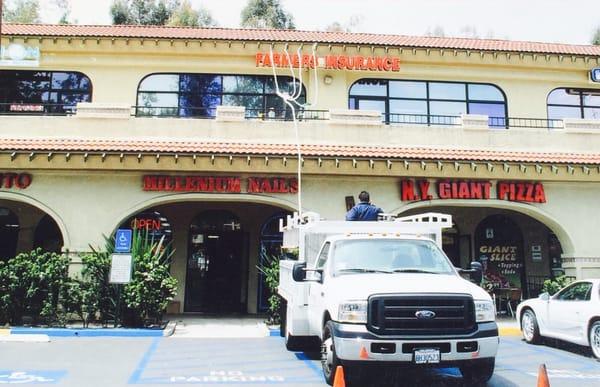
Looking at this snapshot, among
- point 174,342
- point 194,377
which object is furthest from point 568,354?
point 174,342

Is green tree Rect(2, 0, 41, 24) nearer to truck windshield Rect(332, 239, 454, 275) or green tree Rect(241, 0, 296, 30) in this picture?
green tree Rect(241, 0, 296, 30)

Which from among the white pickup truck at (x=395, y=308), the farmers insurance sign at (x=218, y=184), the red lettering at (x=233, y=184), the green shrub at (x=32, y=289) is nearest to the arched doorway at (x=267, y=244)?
the farmers insurance sign at (x=218, y=184)

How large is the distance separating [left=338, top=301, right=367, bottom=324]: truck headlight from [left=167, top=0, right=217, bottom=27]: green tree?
1825 inches

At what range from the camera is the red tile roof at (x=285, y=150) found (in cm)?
1415

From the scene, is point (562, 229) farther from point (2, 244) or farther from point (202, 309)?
point (2, 244)

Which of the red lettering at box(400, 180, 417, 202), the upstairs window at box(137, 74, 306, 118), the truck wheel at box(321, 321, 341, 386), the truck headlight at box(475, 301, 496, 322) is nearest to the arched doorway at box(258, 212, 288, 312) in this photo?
the upstairs window at box(137, 74, 306, 118)

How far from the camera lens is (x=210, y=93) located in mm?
19203

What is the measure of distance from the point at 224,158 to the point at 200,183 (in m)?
1.01

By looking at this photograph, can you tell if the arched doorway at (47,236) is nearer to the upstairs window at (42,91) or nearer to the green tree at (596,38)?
the upstairs window at (42,91)

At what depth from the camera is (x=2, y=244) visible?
691 inches

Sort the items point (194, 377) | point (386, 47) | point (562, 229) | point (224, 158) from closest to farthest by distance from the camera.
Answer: point (194, 377)
point (224, 158)
point (562, 229)
point (386, 47)

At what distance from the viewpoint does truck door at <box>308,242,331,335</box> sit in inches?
308

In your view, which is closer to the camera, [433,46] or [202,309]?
[202,309]

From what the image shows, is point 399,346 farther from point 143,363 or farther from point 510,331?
point 510,331
